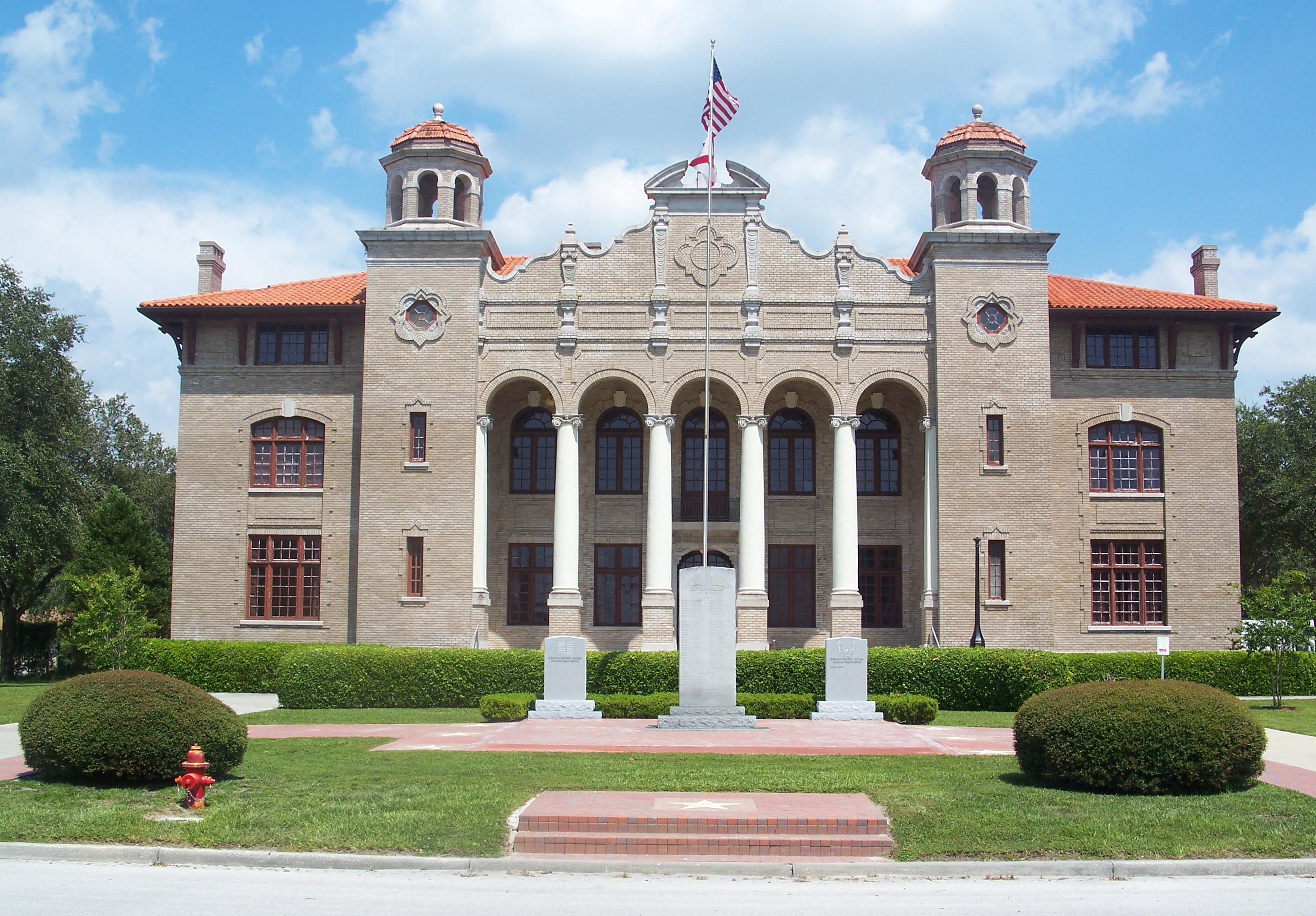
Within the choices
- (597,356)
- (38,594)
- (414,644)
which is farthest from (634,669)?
(38,594)

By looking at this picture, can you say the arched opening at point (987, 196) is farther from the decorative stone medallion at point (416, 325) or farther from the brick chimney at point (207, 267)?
the decorative stone medallion at point (416, 325)

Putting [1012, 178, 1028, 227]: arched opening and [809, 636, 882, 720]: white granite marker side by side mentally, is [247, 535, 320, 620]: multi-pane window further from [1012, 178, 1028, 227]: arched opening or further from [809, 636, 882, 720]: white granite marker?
[1012, 178, 1028, 227]: arched opening

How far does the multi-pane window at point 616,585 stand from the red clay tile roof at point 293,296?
10.8 m

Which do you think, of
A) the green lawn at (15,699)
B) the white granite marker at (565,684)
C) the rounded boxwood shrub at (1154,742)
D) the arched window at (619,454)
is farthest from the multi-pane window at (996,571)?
the green lawn at (15,699)

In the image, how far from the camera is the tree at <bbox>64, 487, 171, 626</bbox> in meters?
37.6

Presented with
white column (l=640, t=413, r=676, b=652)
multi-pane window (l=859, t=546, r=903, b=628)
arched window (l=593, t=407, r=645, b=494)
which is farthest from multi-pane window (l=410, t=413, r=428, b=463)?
multi-pane window (l=859, t=546, r=903, b=628)

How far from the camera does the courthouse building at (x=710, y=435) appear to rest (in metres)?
34.4

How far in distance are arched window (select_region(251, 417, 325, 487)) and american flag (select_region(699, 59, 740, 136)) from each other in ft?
50.0

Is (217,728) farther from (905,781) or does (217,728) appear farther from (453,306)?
(453,306)

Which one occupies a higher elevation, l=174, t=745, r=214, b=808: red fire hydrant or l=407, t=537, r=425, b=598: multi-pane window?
l=407, t=537, r=425, b=598: multi-pane window

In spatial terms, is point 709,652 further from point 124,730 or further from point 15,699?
point 15,699

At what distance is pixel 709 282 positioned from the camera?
1320 inches

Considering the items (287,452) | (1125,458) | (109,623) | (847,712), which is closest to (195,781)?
(847,712)

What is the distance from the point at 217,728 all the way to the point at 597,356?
21.4 metres
